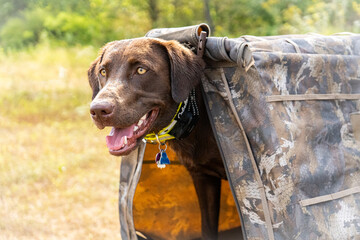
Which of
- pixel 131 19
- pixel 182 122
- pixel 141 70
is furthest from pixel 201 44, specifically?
pixel 131 19

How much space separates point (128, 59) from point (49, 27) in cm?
930

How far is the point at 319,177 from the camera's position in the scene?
8.41 ft

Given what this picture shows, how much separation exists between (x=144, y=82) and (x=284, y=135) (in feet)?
2.96

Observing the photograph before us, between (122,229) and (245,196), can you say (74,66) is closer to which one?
(122,229)

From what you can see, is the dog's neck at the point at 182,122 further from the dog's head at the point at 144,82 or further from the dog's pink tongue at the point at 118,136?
the dog's pink tongue at the point at 118,136

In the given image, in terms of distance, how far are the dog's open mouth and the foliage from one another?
8.26 m

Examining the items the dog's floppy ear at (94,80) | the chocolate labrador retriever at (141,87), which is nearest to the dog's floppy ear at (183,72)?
the chocolate labrador retriever at (141,87)

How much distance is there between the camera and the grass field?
Result: 170 inches

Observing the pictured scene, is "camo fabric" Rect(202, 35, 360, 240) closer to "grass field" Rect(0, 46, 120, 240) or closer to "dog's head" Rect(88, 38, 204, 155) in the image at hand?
"dog's head" Rect(88, 38, 204, 155)

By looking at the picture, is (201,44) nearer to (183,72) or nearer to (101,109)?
(183,72)

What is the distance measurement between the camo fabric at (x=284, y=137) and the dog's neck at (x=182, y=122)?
0.80 feet

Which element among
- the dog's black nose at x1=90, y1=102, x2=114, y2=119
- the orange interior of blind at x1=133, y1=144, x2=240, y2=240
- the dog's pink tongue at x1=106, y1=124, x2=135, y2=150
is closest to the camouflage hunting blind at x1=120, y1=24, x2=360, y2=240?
the dog's pink tongue at x1=106, y1=124, x2=135, y2=150

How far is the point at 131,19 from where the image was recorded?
11273 mm

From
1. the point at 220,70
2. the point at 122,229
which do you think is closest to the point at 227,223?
the point at 122,229
